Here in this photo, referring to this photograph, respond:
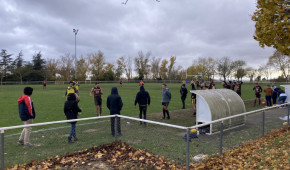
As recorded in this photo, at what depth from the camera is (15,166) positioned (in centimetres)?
492

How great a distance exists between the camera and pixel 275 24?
858 centimetres

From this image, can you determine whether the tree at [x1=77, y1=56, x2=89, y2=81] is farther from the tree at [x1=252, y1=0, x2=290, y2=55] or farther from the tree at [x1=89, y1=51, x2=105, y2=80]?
the tree at [x1=252, y1=0, x2=290, y2=55]

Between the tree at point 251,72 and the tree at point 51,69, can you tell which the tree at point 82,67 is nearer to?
the tree at point 51,69

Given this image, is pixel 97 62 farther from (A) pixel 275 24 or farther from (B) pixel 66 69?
(A) pixel 275 24

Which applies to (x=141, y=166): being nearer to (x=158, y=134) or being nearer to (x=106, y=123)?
(x=158, y=134)

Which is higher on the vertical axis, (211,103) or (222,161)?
(211,103)

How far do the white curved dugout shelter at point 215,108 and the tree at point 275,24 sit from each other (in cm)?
292

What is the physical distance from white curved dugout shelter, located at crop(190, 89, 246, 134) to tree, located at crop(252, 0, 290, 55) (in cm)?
292

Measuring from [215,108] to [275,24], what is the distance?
159 inches

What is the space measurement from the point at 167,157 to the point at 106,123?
97.6 inches

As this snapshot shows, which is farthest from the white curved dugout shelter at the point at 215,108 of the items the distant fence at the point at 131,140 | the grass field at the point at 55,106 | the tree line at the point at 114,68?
the tree line at the point at 114,68

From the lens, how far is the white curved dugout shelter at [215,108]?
27.9ft

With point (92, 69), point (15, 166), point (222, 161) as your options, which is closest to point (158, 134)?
point (222, 161)

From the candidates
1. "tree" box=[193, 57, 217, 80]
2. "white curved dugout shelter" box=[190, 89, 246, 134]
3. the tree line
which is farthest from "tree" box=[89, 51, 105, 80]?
"white curved dugout shelter" box=[190, 89, 246, 134]
